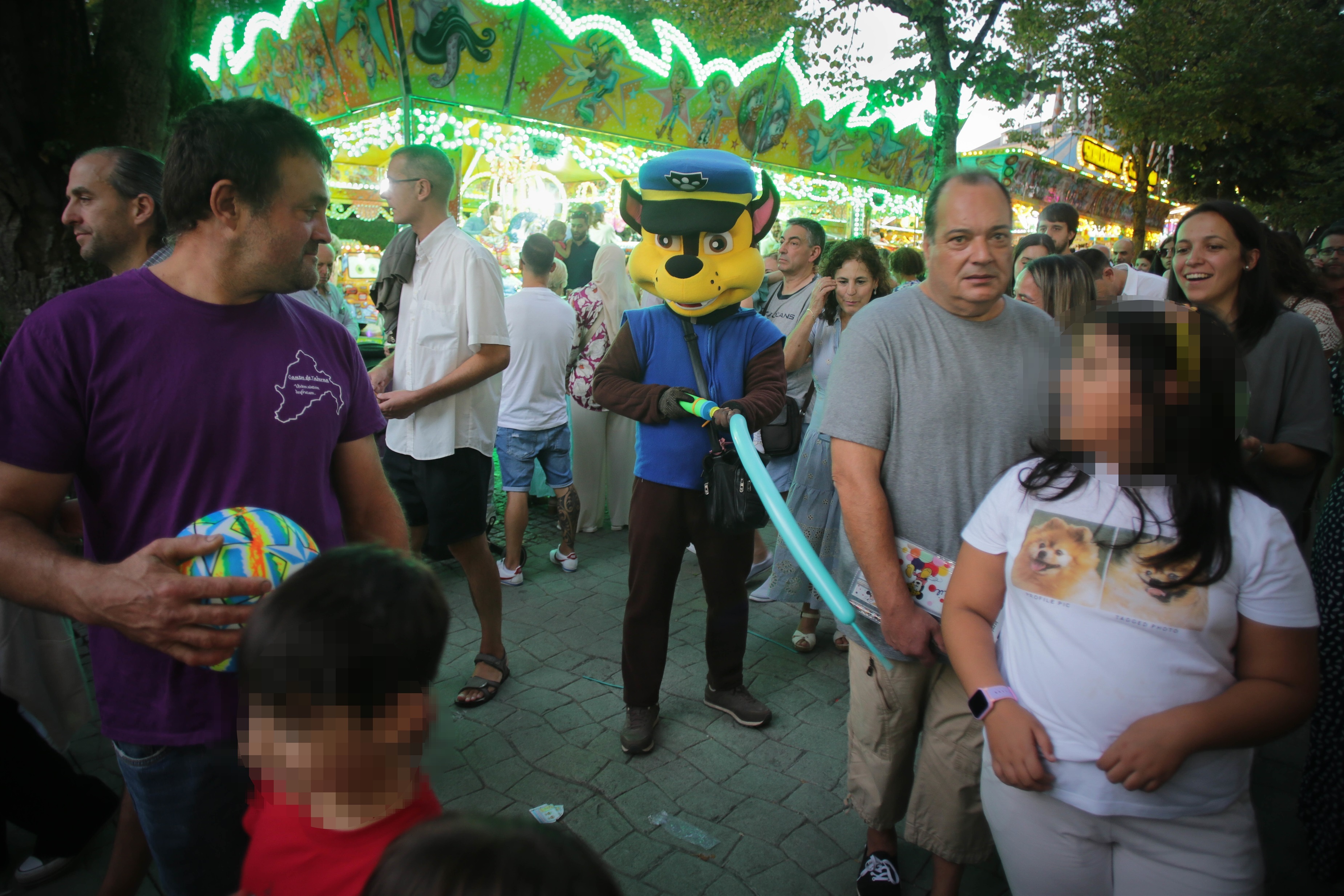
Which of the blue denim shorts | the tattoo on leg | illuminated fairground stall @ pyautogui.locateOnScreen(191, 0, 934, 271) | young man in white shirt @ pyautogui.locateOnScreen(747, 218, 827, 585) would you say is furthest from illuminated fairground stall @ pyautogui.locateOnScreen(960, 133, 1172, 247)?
the tattoo on leg

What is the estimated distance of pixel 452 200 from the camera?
7.98m

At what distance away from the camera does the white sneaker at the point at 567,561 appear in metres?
5.07

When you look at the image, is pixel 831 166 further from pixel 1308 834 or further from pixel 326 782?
pixel 326 782

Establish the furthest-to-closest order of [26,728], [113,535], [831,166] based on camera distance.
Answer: [831,166], [26,728], [113,535]

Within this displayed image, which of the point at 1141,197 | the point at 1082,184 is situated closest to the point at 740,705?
the point at 1141,197

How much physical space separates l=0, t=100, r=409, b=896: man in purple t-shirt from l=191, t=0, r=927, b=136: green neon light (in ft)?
15.6

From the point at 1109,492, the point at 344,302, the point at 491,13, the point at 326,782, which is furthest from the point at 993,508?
the point at 491,13

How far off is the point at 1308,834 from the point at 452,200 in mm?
8158

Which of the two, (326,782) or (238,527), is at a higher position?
(238,527)

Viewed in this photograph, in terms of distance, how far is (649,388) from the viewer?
2.92m

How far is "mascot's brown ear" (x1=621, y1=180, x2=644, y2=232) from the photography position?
3.23m

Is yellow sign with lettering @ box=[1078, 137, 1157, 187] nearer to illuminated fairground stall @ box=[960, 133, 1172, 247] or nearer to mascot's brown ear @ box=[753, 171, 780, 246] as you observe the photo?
illuminated fairground stall @ box=[960, 133, 1172, 247]

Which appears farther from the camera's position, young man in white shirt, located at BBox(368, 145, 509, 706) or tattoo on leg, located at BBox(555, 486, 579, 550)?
tattoo on leg, located at BBox(555, 486, 579, 550)

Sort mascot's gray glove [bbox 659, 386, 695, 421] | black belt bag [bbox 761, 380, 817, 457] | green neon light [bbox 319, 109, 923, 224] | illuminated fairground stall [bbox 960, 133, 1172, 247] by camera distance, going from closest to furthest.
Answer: mascot's gray glove [bbox 659, 386, 695, 421]
black belt bag [bbox 761, 380, 817, 457]
green neon light [bbox 319, 109, 923, 224]
illuminated fairground stall [bbox 960, 133, 1172, 247]
